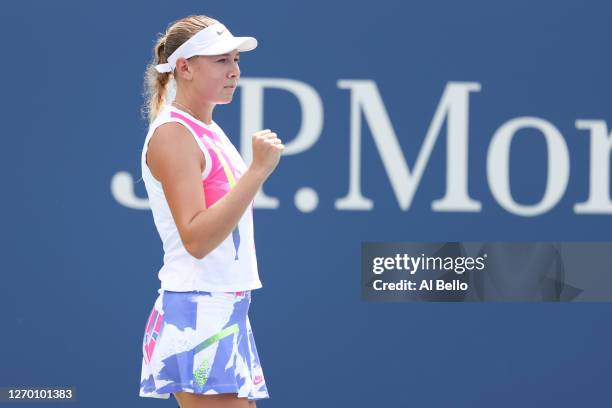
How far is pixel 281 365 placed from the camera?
4.01m

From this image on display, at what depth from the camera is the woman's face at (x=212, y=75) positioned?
2.40m

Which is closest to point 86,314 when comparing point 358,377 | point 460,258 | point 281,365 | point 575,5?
point 281,365

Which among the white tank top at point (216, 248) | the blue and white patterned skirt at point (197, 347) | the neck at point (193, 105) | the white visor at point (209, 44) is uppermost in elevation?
the white visor at point (209, 44)

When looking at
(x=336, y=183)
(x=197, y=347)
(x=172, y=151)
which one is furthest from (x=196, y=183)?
(x=336, y=183)

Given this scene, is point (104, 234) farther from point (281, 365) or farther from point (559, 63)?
point (559, 63)

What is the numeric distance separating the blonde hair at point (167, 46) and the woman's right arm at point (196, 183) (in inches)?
8.9

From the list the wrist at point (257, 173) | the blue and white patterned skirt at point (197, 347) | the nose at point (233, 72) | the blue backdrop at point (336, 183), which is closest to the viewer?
the wrist at point (257, 173)

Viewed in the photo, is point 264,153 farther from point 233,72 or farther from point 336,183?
point 336,183

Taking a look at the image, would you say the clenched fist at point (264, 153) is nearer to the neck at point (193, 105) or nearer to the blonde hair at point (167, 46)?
the neck at point (193, 105)

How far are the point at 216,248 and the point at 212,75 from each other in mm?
369

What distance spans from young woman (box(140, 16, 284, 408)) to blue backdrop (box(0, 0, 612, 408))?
1.55m

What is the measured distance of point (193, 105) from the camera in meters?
2.39

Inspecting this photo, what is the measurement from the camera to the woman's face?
7.87ft

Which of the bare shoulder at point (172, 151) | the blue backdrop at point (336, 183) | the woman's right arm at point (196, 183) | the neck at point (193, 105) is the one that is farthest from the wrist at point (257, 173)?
the blue backdrop at point (336, 183)
